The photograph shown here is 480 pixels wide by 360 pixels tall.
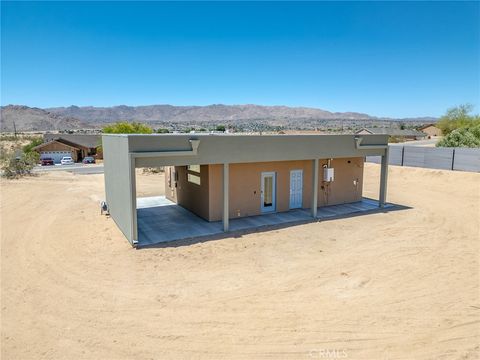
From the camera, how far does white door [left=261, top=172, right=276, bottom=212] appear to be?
49.1 feet

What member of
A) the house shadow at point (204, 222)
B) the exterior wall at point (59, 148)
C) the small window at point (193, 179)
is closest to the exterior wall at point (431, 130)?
the house shadow at point (204, 222)

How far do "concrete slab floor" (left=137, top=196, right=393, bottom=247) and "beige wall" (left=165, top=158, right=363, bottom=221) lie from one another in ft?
1.19

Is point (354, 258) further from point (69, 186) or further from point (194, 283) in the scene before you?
point (69, 186)

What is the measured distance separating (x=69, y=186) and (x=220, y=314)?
22.1m

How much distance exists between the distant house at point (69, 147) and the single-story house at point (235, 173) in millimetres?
40291

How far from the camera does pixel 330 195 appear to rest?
16828 millimetres

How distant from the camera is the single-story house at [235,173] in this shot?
11484mm

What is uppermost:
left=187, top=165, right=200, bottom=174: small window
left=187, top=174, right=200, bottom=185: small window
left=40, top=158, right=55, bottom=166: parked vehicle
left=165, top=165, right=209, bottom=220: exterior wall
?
left=187, top=165, right=200, bottom=174: small window

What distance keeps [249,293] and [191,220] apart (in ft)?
21.0

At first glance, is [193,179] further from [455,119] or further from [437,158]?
[455,119]

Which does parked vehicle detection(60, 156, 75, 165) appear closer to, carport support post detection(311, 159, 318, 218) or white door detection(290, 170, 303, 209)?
white door detection(290, 170, 303, 209)

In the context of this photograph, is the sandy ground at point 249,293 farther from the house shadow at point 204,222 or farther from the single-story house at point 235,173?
the single-story house at point 235,173

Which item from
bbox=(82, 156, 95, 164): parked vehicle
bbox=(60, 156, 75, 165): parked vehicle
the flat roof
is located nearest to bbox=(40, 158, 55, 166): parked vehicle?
bbox=(60, 156, 75, 165): parked vehicle

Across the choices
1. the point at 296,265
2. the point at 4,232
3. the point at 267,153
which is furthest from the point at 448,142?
the point at 4,232
